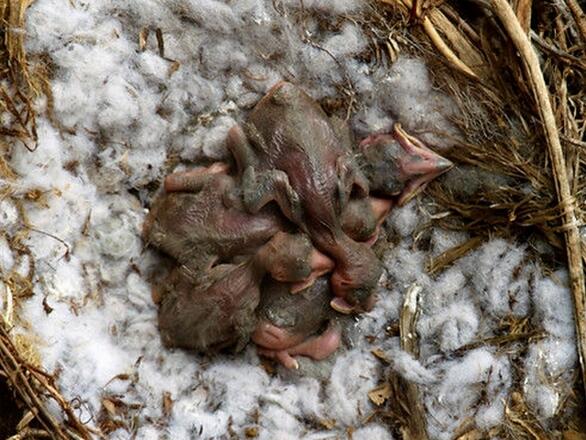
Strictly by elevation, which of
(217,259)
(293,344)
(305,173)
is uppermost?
Answer: (305,173)

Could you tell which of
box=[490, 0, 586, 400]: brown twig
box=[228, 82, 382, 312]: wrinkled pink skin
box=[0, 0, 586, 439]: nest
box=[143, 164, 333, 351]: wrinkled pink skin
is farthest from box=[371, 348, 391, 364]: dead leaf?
box=[490, 0, 586, 400]: brown twig

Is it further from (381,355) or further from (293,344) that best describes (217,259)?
(381,355)

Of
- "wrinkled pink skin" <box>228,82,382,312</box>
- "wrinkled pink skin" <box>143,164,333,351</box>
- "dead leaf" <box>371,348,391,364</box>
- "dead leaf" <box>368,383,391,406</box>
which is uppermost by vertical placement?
"wrinkled pink skin" <box>228,82,382,312</box>

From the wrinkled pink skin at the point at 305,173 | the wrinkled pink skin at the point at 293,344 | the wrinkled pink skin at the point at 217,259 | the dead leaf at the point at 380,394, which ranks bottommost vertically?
the dead leaf at the point at 380,394

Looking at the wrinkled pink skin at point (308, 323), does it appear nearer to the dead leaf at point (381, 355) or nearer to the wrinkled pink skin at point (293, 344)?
the wrinkled pink skin at point (293, 344)

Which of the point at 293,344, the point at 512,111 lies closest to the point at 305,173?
the point at 293,344

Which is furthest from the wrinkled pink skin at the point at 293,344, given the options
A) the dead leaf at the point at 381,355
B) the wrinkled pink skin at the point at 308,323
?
the dead leaf at the point at 381,355

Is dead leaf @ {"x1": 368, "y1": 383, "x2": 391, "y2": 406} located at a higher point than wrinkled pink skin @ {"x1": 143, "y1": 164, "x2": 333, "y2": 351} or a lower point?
lower

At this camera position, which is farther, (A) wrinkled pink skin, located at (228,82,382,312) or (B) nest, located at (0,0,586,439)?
(B) nest, located at (0,0,586,439)

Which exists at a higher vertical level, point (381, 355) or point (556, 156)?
point (556, 156)

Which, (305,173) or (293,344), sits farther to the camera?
(293,344)

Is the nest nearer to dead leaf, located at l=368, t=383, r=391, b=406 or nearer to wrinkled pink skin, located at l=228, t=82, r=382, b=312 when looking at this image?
dead leaf, located at l=368, t=383, r=391, b=406

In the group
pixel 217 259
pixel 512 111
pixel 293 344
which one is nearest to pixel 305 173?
pixel 217 259
